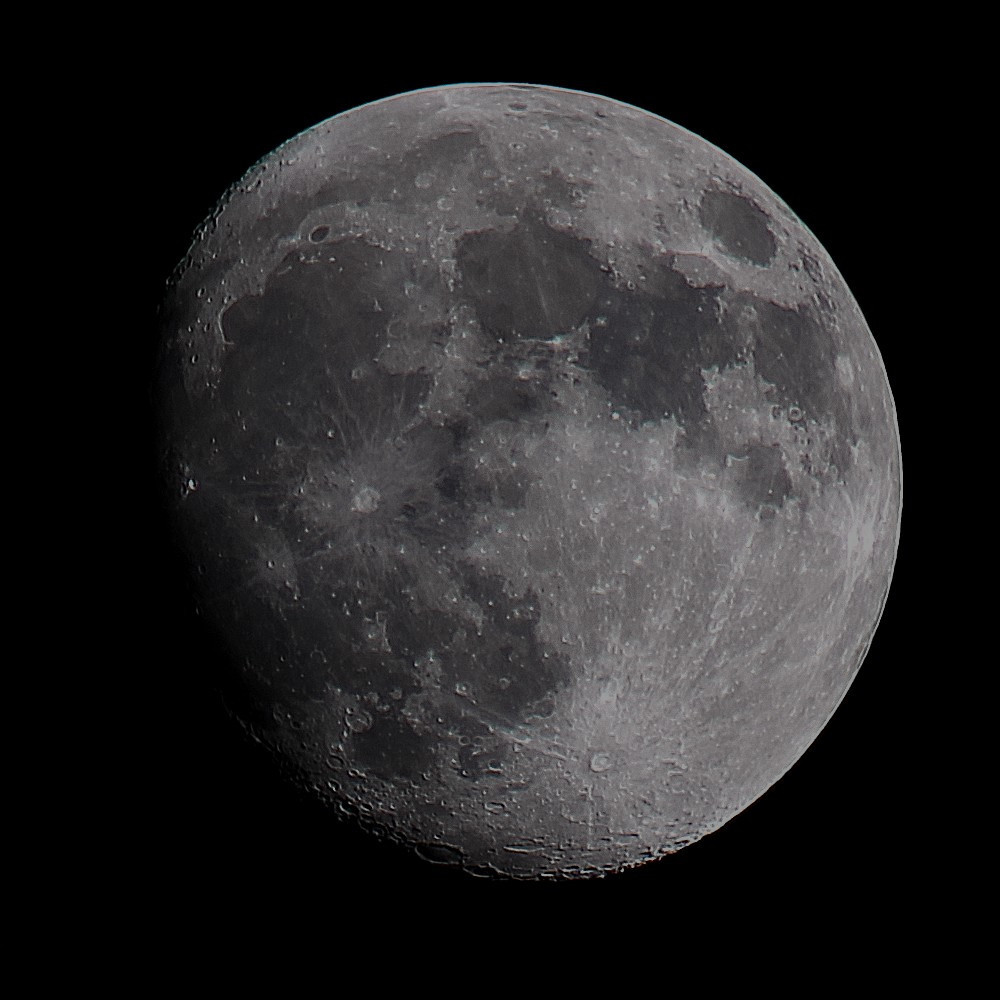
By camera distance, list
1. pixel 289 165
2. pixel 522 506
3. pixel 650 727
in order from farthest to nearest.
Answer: pixel 289 165 < pixel 650 727 < pixel 522 506

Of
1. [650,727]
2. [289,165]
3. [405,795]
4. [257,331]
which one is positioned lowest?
[405,795]

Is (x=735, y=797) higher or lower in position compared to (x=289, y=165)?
lower

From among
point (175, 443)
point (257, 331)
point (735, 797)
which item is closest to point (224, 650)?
point (175, 443)

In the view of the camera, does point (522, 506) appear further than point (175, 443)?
No

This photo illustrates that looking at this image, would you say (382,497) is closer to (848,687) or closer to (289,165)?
(289,165)

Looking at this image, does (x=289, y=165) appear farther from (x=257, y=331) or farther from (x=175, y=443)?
(x=175, y=443)

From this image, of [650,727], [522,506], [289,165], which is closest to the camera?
[522,506]

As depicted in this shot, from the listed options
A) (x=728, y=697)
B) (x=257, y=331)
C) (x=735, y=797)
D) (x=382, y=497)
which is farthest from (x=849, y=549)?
(x=257, y=331)
